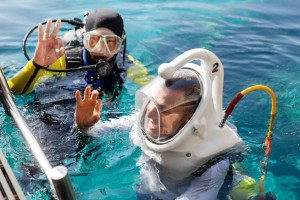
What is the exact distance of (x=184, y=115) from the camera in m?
2.13

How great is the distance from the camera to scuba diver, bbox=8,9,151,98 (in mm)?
3271

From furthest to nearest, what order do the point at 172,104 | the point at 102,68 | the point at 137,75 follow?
the point at 137,75 → the point at 102,68 → the point at 172,104

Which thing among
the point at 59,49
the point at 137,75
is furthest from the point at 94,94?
the point at 137,75

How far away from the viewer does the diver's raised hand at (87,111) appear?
262cm

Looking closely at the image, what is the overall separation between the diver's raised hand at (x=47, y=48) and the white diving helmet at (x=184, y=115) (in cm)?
130

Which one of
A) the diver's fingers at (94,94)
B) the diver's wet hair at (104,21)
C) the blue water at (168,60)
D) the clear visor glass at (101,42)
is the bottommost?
the blue water at (168,60)

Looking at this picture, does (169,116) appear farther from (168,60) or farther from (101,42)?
(168,60)

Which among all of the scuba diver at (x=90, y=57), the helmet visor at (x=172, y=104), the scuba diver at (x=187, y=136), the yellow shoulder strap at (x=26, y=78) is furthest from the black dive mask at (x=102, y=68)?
the helmet visor at (x=172, y=104)

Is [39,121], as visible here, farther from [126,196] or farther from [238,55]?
[238,55]

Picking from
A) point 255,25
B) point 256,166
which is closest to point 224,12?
point 255,25

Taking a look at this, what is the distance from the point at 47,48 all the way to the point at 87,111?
3.10 ft

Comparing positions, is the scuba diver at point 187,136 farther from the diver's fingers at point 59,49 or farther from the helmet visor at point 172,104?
the diver's fingers at point 59,49

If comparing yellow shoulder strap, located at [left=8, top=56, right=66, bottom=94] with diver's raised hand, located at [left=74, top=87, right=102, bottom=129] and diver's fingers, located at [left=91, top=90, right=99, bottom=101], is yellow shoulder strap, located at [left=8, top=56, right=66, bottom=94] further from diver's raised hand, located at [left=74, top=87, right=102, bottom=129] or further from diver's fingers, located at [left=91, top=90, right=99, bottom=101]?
diver's fingers, located at [left=91, top=90, right=99, bottom=101]

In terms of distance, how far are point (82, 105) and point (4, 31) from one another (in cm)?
452
